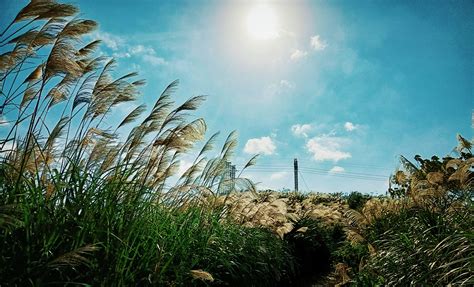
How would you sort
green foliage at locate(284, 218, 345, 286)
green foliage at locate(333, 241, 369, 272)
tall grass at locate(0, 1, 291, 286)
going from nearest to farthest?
tall grass at locate(0, 1, 291, 286), green foliage at locate(333, 241, 369, 272), green foliage at locate(284, 218, 345, 286)

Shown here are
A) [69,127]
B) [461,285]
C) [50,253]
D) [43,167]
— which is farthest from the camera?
[69,127]

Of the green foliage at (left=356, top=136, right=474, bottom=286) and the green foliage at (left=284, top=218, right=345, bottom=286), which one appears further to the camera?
the green foliage at (left=284, top=218, right=345, bottom=286)

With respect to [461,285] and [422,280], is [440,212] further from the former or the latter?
[461,285]

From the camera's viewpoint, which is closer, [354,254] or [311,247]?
[354,254]

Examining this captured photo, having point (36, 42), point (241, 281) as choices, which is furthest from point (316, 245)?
point (36, 42)

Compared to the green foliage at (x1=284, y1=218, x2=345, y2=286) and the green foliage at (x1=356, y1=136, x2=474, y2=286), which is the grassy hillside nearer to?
the green foliage at (x1=356, y1=136, x2=474, y2=286)

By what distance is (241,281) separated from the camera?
16.6ft

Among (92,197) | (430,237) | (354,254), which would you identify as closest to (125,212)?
(92,197)

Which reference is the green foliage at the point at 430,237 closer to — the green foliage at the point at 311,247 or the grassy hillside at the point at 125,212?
the grassy hillside at the point at 125,212

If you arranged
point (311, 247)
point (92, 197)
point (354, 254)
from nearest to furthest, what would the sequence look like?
point (92, 197)
point (354, 254)
point (311, 247)

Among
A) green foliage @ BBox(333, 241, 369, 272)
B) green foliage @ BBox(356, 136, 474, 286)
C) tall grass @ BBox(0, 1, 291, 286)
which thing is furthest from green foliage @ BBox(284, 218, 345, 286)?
tall grass @ BBox(0, 1, 291, 286)

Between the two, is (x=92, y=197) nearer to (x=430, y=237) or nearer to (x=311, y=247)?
(x=430, y=237)

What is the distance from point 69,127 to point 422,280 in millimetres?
3963

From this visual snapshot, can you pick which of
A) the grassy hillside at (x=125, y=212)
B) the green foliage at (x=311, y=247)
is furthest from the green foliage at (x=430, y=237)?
the green foliage at (x=311, y=247)
